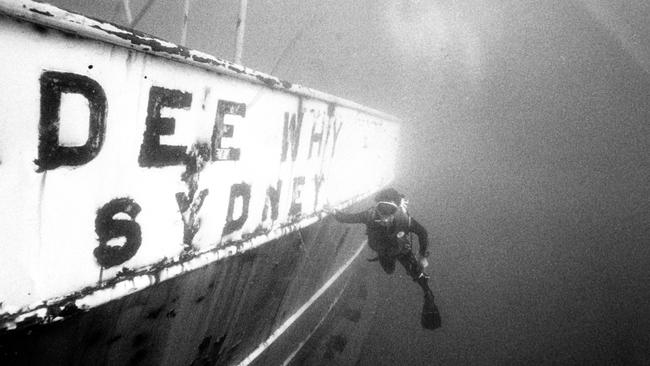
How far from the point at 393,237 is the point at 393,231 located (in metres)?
0.09

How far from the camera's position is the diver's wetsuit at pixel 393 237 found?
131 inches

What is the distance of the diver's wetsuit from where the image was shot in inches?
131

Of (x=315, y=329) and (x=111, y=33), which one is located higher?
(x=111, y=33)

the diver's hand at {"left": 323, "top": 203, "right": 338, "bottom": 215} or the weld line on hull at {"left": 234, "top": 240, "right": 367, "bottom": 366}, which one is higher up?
the diver's hand at {"left": 323, "top": 203, "right": 338, "bottom": 215}

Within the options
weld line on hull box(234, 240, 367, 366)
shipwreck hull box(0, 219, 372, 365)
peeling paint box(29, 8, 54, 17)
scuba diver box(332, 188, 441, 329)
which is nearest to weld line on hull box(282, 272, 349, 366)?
shipwreck hull box(0, 219, 372, 365)

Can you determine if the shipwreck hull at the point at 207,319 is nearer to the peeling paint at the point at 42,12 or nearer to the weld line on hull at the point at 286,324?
the weld line on hull at the point at 286,324

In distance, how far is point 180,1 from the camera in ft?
31.4

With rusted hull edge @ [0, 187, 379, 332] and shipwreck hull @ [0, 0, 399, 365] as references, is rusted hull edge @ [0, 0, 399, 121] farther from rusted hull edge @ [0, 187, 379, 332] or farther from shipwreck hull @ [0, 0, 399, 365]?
rusted hull edge @ [0, 187, 379, 332]

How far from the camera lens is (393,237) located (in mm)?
3492

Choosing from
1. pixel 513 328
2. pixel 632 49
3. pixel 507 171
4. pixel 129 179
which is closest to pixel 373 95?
pixel 507 171

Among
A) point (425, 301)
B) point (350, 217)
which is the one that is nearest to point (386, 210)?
point (350, 217)

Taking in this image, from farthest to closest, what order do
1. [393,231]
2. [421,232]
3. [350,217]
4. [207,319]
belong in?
[421,232]
[393,231]
[350,217]
[207,319]

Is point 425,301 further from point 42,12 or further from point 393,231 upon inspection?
point 42,12

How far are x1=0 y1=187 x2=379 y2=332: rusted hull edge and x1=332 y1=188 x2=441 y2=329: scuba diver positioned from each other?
5.08ft
